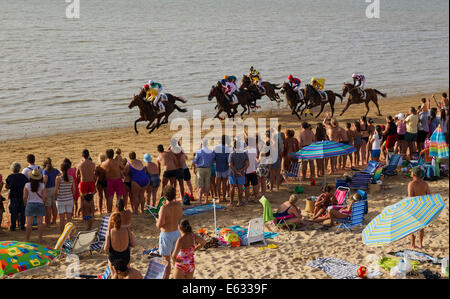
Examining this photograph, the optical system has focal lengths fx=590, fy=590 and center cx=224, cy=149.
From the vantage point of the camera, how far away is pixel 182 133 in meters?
20.5

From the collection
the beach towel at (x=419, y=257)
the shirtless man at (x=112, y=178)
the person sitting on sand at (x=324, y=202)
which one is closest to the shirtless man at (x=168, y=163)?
the shirtless man at (x=112, y=178)

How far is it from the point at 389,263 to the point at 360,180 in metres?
3.89

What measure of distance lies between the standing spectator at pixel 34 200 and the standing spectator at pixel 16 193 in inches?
13.6

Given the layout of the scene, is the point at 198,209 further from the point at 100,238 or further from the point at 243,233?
the point at 100,238

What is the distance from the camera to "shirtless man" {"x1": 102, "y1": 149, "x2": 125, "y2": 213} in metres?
11.0

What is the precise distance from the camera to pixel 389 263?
8727 mm

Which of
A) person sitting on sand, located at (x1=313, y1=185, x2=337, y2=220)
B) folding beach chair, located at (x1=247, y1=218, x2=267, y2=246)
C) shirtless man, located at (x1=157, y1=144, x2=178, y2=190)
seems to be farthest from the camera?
shirtless man, located at (x1=157, y1=144, x2=178, y2=190)

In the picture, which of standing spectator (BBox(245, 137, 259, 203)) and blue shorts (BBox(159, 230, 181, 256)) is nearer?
blue shorts (BBox(159, 230, 181, 256))

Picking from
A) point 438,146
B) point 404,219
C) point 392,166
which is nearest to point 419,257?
point 404,219

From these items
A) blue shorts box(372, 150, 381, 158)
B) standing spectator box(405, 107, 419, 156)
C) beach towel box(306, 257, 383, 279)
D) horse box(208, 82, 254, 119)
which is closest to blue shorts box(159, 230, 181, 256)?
beach towel box(306, 257, 383, 279)

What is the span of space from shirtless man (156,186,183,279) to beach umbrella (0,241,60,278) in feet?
6.30

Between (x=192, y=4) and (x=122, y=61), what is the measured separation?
4527 centimetres

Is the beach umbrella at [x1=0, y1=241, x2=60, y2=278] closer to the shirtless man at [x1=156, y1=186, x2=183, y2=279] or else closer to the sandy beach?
the sandy beach
